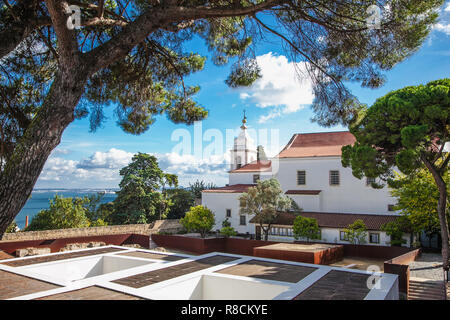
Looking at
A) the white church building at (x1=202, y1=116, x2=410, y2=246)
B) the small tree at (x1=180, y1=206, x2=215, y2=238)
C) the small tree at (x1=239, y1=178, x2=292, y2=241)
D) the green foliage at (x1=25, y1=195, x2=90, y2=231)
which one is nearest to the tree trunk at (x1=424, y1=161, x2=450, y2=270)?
the white church building at (x1=202, y1=116, x2=410, y2=246)

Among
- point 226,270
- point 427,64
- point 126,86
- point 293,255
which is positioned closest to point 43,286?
point 226,270

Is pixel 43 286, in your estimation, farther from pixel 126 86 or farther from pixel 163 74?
pixel 163 74

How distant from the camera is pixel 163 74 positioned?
29.5 feet

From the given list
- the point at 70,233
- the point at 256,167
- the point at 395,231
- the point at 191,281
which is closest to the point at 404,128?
the point at 395,231

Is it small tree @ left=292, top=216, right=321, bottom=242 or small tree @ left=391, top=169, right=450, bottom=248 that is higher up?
small tree @ left=391, top=169, right=450, bottom=248

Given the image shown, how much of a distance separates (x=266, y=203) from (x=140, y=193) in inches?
507

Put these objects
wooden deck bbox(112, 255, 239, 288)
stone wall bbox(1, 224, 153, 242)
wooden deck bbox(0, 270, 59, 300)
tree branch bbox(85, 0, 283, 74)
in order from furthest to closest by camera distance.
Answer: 1. stone wall bbox(1, 224, 153, 242)
2. wooden deck bbox(112, 255, 239, 288)
3. wooden deck bbox(0, 270, 59, 300)
4. tree branch bbox(85, 0, 283, 74)

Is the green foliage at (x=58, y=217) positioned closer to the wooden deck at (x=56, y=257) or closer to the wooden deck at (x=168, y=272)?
the wooden deck at (x=56, y=257)

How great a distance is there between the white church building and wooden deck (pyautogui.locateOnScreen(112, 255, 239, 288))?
12.2 meters

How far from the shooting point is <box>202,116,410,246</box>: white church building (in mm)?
21370

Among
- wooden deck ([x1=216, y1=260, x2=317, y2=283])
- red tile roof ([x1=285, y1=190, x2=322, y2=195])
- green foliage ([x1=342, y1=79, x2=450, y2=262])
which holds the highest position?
green foliage ([x1=342, y1=79, x2=450, y2=262])

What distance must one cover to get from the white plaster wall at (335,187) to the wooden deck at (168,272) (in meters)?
15.4

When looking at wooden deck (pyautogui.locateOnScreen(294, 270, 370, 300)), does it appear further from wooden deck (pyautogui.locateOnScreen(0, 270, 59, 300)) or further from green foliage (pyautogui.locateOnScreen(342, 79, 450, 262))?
wooden deck (pyautogui.locateOnScreen(0, 270, 59, 300))
